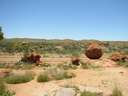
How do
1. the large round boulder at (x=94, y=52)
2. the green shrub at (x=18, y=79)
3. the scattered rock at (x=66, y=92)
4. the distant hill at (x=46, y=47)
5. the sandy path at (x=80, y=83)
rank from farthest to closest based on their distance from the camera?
the distant hill at (x=46, y=47), the large round boulder at (x=94, y=52), the green shrub at (x=18, y=79), the sandy path at (x=80, y=83), the scattered rock at (x=66, y=92)

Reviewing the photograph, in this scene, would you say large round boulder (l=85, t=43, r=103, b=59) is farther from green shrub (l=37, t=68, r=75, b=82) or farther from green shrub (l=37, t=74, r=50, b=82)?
Result: green shrub (l=37, t=74, r=50, b=82)

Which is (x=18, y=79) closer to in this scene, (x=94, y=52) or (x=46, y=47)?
(x=94, y=52)

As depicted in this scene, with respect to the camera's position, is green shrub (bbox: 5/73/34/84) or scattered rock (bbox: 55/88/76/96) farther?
green shrub (bbox: 5/73/34/84)

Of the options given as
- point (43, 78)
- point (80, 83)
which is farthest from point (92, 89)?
point (43, 78)

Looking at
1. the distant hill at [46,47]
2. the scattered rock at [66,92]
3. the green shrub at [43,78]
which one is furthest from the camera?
the distant hill at [46,47]

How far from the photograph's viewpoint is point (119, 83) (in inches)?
540

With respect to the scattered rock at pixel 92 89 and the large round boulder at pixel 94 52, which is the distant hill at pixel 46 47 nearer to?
the large round boulder at pixel 94 52

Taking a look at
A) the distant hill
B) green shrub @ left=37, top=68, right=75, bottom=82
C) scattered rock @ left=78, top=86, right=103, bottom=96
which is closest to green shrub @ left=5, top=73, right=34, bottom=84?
green shrub @ left=37, top=68, right=75, bottom=82

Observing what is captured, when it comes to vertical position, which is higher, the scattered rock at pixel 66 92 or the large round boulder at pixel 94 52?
the large round boulder at pixel 94 52

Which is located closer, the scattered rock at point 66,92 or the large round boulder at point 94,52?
the scattered rock at point 66,92

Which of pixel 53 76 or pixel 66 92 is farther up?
pixel 53 76

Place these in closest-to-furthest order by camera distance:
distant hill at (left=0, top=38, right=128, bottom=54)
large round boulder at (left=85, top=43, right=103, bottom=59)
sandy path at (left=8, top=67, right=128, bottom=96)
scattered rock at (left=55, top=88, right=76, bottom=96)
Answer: scattered rock at (left=55, top=88, right=76, bottom=96) < sandy path at (left=8, top=67, right=128, bottom=96) < large round boulder at (left=85, top=43, right=103, bottom=59) < distant hill at (left=0, top=38, right=128, bottom=54)

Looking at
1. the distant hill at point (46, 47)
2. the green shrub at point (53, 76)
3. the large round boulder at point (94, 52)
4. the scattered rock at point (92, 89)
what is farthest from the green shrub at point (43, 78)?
the distant hill at point (46, 47)

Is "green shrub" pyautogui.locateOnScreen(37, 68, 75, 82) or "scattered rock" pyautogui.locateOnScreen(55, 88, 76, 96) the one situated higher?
"green shrub" pyautogui.locateOnScreen(37, 68, 75, 82)
